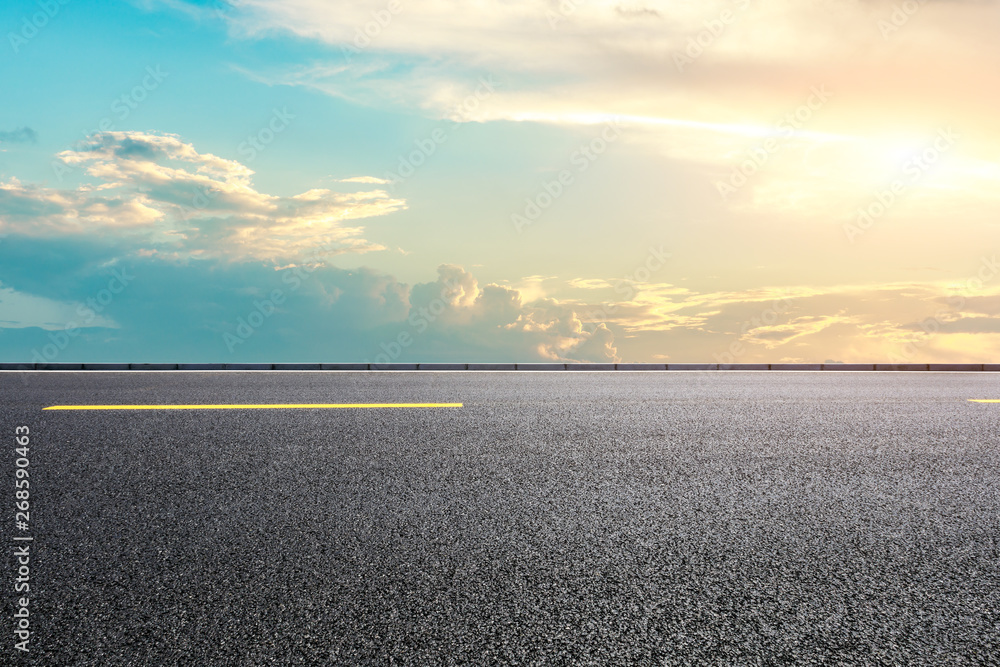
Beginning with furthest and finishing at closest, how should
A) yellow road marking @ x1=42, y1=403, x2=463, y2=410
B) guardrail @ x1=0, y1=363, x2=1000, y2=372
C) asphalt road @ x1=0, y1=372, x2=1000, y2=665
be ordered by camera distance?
guardrail @ x1=0, y1=363, x2=1000, y2=372, yellow road marking @ x1=42, y1=403, x2=463, y2=410, asphalt road @ x1=0, y1=372, x2=1000, y2=665

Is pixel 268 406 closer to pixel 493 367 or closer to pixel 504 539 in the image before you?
pixel 504 539

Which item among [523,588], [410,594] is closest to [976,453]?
[523,588]

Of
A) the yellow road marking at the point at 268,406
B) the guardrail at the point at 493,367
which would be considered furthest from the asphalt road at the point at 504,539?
the guardrail at the point at 493,367

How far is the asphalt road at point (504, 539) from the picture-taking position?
2.46 m

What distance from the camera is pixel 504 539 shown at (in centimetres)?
338

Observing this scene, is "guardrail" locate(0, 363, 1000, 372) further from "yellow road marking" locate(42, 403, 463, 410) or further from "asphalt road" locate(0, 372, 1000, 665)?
"asphalt road" locate(0, 372, 1000, 665)

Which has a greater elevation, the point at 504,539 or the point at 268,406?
the point at 268,406

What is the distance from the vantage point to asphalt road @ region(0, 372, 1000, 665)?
96.7 inches

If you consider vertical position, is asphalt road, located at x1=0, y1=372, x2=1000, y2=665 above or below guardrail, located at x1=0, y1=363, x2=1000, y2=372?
below

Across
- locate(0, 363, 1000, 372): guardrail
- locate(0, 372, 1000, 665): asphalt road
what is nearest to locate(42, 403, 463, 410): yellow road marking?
locate(0, 372, 1000, 665): asphalt road

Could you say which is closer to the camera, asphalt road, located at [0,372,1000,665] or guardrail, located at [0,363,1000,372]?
asphalt road, located at [0,372,1000,665]

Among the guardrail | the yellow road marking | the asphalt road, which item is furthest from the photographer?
the guardrail

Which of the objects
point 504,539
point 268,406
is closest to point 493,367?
point 268,406

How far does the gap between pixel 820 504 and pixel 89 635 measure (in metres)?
3.85
